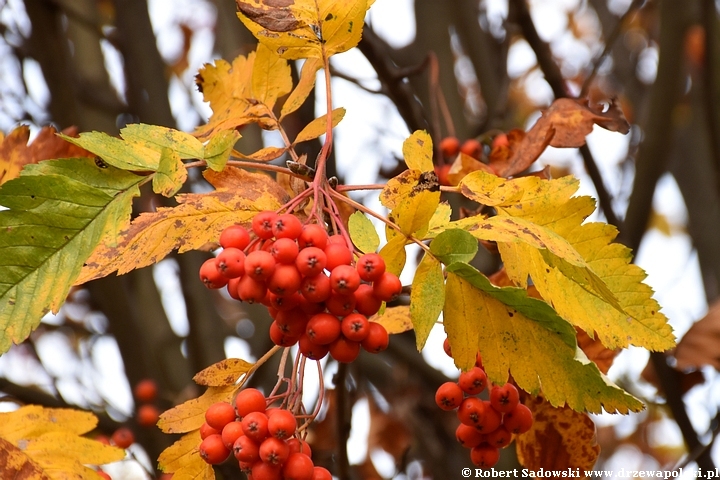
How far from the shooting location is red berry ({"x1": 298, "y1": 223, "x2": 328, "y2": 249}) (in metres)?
0.97

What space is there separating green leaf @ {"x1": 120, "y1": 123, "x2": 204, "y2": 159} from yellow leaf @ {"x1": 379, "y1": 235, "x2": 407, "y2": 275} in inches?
12.2

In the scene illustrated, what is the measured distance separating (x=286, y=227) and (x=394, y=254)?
0.17m

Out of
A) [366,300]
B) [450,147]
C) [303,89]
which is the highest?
[450,147]

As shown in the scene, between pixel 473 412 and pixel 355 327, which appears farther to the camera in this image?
pixel 473 412

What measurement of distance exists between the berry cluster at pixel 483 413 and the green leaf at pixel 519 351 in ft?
0.34

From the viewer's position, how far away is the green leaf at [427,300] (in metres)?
A: 0.99

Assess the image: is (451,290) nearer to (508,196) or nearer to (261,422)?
(508,196)

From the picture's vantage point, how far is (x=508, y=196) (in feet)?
3.56

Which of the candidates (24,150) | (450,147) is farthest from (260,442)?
(450,147)

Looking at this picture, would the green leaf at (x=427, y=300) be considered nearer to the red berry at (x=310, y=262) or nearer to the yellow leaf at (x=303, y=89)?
the red berry at (x=310, y=262)

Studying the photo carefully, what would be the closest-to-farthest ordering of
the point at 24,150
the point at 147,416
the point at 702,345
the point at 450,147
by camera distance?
the point at 24,150 → the point at 702,345 → the point at 450,147 → the point at 147,416

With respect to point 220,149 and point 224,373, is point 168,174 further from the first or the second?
point 224,373

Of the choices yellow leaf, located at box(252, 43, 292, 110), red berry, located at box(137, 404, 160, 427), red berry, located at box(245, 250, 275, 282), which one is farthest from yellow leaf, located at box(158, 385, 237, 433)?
red berry, located at box(137, 404, 160, 427)

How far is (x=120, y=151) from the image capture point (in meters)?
1.03
